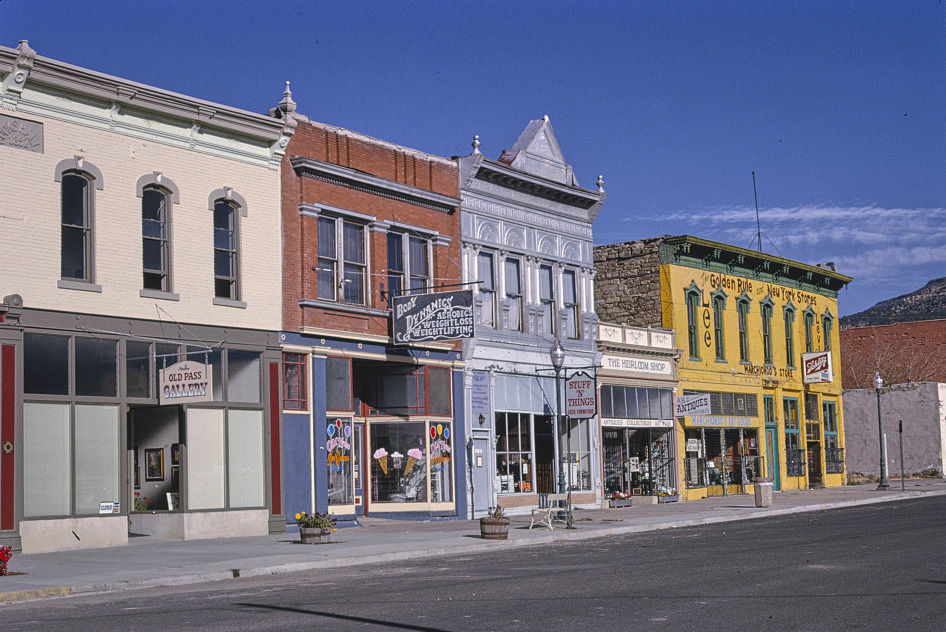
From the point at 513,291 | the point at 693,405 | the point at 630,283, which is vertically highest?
the point at 630,283

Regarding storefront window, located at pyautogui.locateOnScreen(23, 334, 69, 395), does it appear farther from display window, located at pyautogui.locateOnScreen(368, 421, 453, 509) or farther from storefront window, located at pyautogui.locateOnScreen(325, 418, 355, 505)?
display window, located at pyautogui.locateOnScreen(368, 421, 453, 509)

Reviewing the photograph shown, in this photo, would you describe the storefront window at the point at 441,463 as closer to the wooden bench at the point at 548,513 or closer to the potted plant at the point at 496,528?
the wooden bench at the point at 548,513

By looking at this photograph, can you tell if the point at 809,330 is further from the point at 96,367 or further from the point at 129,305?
the point at 96,367

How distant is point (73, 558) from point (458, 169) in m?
16.5

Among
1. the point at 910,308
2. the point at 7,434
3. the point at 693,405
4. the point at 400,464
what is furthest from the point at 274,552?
the point at 910,308

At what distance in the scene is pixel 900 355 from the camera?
7031 centimetres

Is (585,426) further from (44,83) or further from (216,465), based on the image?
(44,83)

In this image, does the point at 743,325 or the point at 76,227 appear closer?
the point at 76,227

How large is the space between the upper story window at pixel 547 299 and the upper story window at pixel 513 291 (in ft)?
3.51

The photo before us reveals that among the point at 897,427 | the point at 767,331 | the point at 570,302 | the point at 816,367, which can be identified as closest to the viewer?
the point at 570,302

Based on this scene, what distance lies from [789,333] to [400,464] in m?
24.7

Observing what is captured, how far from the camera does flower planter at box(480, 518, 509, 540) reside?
2375 cm

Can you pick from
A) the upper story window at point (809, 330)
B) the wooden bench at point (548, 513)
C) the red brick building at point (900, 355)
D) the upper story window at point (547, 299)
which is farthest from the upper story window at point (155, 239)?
the red brick building at point (900, 355)

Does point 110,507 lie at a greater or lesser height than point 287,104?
lesser
